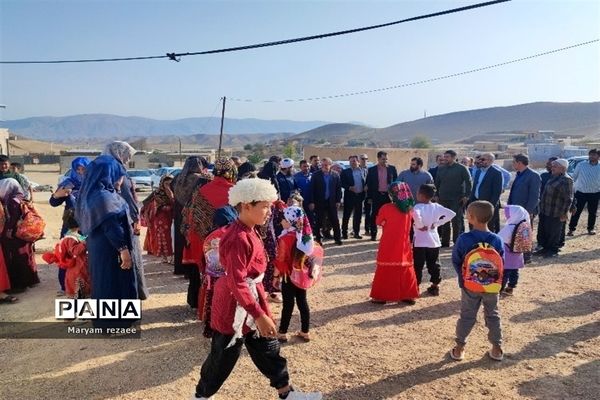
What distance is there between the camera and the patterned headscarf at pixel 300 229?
14.1 feet

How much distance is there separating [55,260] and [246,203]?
11.8 feet

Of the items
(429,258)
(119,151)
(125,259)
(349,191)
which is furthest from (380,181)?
(125,259)

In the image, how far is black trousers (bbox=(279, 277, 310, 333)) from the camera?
14.6 feet

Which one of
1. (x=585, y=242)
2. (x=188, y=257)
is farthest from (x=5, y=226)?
(x=585, y=242)

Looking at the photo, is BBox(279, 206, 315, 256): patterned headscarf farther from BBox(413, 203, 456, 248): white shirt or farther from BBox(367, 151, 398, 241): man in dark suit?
BBox(367, 151, 398, 241): man in dark suit

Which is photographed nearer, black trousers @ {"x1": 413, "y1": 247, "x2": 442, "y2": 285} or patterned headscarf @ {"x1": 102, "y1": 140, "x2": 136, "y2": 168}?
patterned headscarf @ {"x1": 102, "y1": 140, "x2": 136, "y2": 168}

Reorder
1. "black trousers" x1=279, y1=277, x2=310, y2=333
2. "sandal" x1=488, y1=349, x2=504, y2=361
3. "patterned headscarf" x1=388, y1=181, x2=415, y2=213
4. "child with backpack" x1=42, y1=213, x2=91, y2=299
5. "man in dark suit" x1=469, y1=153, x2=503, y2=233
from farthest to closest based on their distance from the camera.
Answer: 1. "man in dark suit" x1=469, y1=153, x2=503, y2=233
2. "patterned headscarf" x1=388, y1=181, x2=415, y2=213
3. "child with backpack" x1=42, y1=213, x2=91, y2=299
4. "black trousers" x1=279, y1=277, x2=310, y2=333
5. "sandal" x1=488, y1=349, x2=504, y2=361

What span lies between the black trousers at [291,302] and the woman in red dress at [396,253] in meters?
1.48

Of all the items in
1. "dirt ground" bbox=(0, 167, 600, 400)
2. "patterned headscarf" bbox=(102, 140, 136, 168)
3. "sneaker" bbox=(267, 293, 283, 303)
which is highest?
"patterned headscarf" bbox=(102, 140, 136, 168)

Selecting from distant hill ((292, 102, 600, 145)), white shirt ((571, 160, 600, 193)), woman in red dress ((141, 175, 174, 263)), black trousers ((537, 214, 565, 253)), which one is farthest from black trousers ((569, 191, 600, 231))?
distant hill ((292, 102, 600, 145))

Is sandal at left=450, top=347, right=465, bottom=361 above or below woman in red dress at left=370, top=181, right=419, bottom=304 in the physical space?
below

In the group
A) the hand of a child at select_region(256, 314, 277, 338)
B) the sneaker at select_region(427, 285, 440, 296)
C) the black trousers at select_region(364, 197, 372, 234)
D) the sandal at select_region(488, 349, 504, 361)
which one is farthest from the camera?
the black trousers at select_region(364, 197, 372, 234)

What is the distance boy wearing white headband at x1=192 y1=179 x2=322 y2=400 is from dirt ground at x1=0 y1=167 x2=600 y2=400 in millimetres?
673

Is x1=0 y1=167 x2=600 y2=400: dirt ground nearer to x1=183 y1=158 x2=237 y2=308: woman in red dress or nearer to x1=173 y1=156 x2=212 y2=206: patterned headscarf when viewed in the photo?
x1=183 y1=158 x2=237 y2=308: woman in red dress
